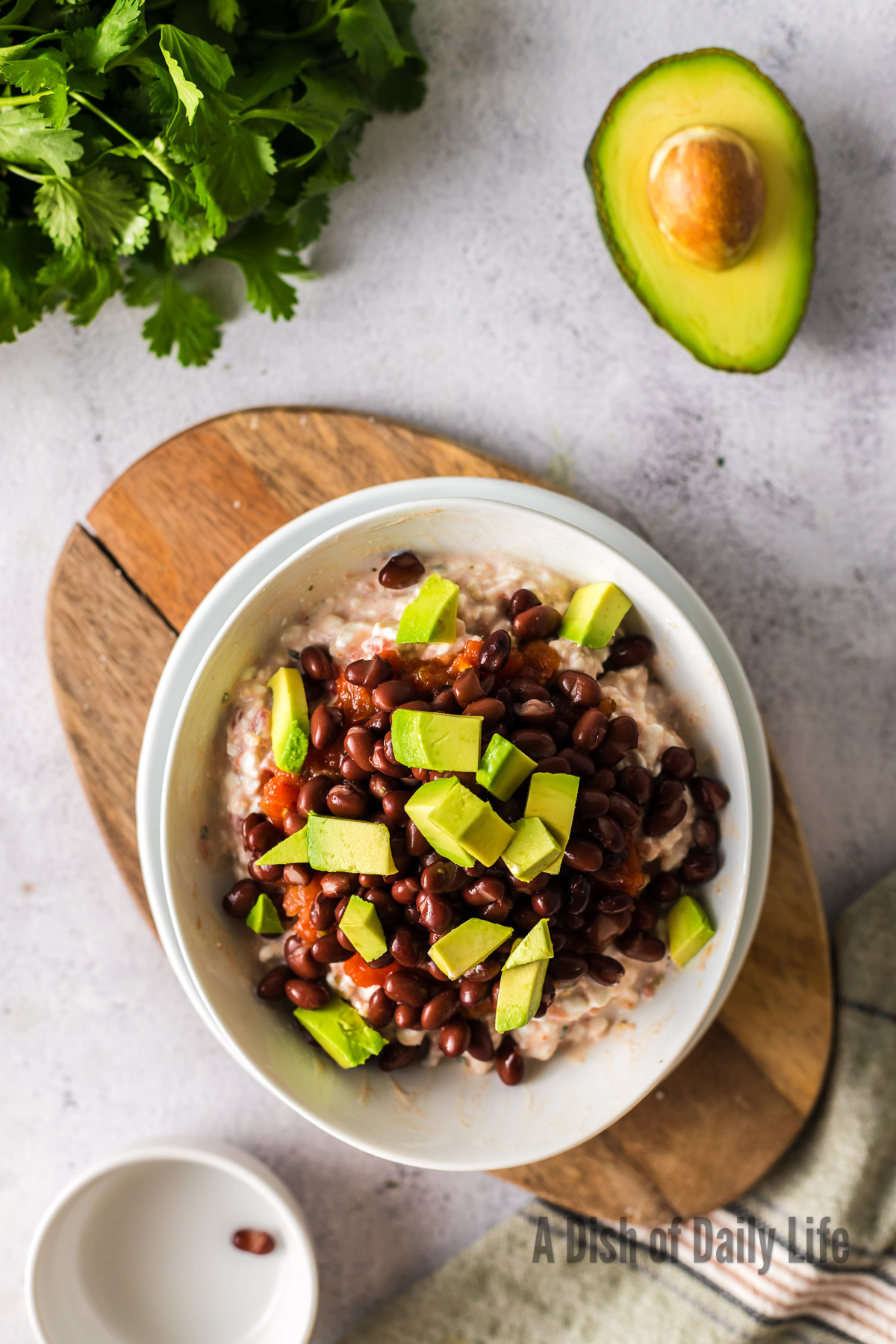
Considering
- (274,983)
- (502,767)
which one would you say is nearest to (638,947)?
(502,767)

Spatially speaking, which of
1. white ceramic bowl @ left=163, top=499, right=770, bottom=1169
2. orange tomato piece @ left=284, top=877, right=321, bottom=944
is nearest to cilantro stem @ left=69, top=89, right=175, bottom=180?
white ceramic bowl @ left=163, top=499, right=770, bottom=1169

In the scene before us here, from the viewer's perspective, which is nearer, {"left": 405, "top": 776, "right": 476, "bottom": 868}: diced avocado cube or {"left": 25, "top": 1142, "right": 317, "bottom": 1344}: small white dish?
{"left": 405, "top": 776, "right": 476, "bottom": 868}: diced avocado cube

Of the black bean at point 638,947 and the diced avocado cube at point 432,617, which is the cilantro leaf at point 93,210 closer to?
the diced avocado cube at point 432,617

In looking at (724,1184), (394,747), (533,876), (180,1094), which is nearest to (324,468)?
(394,747)

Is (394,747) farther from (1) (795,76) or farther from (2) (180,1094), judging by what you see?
(1) (795,76)

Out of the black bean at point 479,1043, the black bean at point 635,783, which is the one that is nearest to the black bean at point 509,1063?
the black bean at point 479,1043

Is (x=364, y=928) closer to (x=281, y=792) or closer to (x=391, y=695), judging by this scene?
(x=281, y=792)

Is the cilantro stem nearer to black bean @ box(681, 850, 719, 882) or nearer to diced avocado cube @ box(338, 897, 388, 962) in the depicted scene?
diced avocado cube @ box(338, 897, 388, 962)
